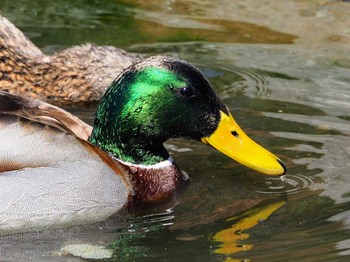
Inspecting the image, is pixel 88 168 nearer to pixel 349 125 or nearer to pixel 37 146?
pixel 37 146

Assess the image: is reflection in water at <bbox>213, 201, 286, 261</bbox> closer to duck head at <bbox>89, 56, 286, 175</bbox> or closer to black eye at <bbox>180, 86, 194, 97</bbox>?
duck head at <bbox>89, 56, 286, 175</bbox>

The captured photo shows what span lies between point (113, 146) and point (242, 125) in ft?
5.26

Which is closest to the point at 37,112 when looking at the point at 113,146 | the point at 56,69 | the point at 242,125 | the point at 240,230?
the point at 113,146

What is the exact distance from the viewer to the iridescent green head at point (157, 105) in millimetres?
7570

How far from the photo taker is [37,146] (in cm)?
725

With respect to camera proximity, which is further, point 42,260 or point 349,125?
point 349,125

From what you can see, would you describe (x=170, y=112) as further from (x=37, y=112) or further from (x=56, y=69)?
(x=56, y=69)

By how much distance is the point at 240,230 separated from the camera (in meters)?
7.16

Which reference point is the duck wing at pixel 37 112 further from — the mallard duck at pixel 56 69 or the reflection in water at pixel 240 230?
the mallard duck at pixel 56 69

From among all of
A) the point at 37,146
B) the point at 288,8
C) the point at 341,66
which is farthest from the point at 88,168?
the point at 288,8

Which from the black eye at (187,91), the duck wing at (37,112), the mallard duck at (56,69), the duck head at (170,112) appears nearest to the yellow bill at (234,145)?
the duck head at (170,112)

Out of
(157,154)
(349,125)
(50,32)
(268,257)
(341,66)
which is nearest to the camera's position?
(268,257)

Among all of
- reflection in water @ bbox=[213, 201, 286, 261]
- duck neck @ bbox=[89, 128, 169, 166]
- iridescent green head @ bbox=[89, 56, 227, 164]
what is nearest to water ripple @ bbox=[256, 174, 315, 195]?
reflection in water @ bbox=[213, 201, 286, 261]

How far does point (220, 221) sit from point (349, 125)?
2.07 metres
